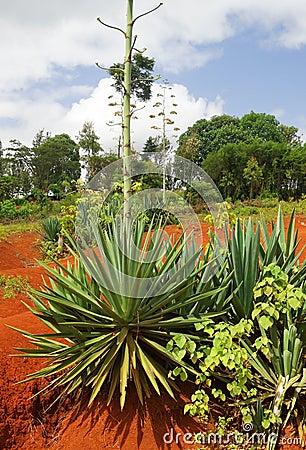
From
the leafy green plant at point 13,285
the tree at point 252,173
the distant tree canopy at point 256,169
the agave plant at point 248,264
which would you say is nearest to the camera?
the agave plant at point 248,264

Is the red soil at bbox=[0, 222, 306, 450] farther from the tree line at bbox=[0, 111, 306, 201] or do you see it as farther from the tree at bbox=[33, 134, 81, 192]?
the tree at bbox=[33, 134, 81, 192]

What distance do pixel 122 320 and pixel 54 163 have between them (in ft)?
107

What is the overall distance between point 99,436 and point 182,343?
934 mm

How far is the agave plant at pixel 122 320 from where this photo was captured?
3.35 metres

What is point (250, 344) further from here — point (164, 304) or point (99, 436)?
point (99, 436)

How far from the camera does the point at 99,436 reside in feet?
10.9

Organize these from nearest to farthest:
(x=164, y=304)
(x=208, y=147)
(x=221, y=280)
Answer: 1. (x=164, y=304)
2. (x=221, y=280)
3. (x=208, y=147)

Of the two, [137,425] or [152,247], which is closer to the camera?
[137,425]

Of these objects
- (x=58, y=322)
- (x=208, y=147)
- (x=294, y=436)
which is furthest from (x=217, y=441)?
(x=208, y=147)

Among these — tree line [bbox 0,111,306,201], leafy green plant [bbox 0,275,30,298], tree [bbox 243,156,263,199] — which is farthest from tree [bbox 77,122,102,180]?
leafy green plant [bbox 0,275,30,298]

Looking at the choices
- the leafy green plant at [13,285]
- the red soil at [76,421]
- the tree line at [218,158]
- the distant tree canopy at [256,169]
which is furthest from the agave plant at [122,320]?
the distant tree canopy at [256,169]

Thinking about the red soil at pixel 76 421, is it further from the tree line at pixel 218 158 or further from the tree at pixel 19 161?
the tree at pixel 19 161

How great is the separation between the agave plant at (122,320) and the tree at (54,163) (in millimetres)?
30987

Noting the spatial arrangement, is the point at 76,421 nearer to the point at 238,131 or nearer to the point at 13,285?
the point at 13,285
